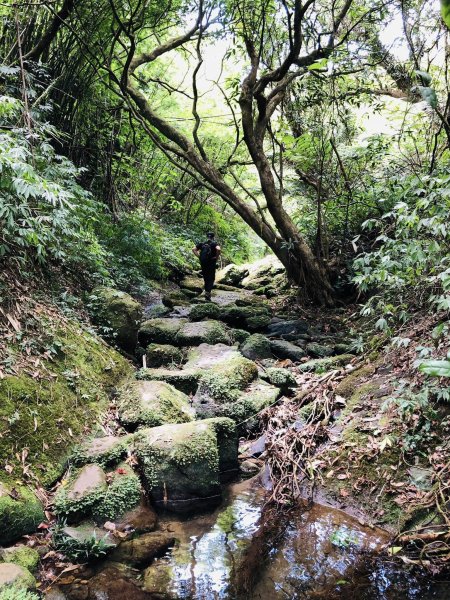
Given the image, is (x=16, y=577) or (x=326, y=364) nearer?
(x=16, y=577)

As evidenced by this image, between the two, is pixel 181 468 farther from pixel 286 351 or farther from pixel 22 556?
pixel 286 351

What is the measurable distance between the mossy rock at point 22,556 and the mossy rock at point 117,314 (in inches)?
140

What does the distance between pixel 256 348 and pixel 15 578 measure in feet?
16.4

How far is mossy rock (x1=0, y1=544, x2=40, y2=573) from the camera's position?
9.73ft

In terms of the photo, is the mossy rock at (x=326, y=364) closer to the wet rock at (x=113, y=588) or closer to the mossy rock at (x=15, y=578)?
the wet rock at (x=113, y=588)

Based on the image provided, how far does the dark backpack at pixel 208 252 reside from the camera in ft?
33.8

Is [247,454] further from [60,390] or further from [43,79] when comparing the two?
[43,79]

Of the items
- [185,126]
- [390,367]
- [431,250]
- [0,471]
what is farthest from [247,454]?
[185,126]

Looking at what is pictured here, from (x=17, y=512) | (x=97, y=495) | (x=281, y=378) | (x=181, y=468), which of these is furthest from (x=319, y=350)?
(x=17, y=512)

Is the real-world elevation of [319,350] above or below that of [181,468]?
above

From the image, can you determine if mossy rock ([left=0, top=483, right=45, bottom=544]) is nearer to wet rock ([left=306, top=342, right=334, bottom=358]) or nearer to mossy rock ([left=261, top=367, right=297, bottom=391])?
mossy rock ([left=261, top=367, right=297, bottom=391])

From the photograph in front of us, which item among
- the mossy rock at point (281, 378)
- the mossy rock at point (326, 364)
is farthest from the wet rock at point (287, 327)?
the mossy rock at point (281, 378)

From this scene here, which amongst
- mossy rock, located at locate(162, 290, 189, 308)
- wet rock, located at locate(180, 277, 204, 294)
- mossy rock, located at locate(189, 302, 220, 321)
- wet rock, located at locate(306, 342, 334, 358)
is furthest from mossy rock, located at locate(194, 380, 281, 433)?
wet rock, located at locate(180, 277, 204, 294)

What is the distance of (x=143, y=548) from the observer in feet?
11.0
